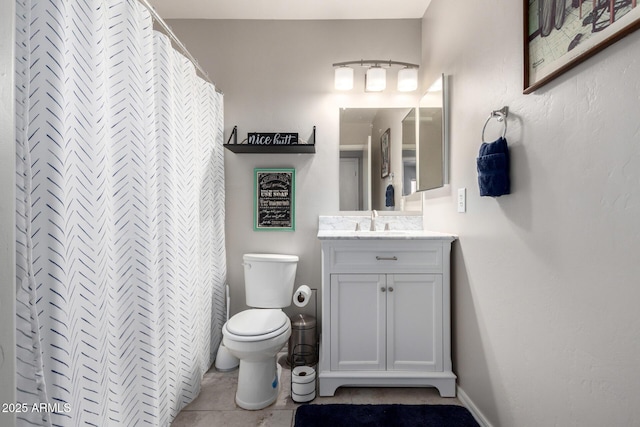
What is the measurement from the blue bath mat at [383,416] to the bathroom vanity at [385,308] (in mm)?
126

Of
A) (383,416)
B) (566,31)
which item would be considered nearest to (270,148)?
(566,31)

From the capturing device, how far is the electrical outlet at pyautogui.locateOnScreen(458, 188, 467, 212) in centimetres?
159

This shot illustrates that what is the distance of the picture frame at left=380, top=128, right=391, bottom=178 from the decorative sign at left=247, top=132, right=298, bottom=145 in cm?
69

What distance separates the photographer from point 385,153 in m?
2.29

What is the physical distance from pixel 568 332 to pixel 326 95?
2078mm

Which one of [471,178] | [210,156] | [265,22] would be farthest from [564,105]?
[265,22]

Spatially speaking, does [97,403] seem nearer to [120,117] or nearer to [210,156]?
[120,117]

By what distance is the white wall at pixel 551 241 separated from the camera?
763 millimetres

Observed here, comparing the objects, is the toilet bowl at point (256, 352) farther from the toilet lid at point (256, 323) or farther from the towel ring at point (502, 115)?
the towel ring at point (502, 115)

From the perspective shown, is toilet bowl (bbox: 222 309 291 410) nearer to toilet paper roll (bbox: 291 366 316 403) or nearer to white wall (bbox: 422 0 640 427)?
toilet paper roll (bbox: 291 366 316 403)

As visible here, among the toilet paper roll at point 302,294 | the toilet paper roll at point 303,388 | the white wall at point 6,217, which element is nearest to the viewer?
the white wall at point 6,217

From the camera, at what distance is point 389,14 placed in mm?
2248

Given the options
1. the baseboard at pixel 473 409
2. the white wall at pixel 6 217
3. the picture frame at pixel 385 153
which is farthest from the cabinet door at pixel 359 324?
the white wall at pixel 6 217

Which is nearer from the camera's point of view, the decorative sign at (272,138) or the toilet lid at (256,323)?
the toilet lid at (256,323)
